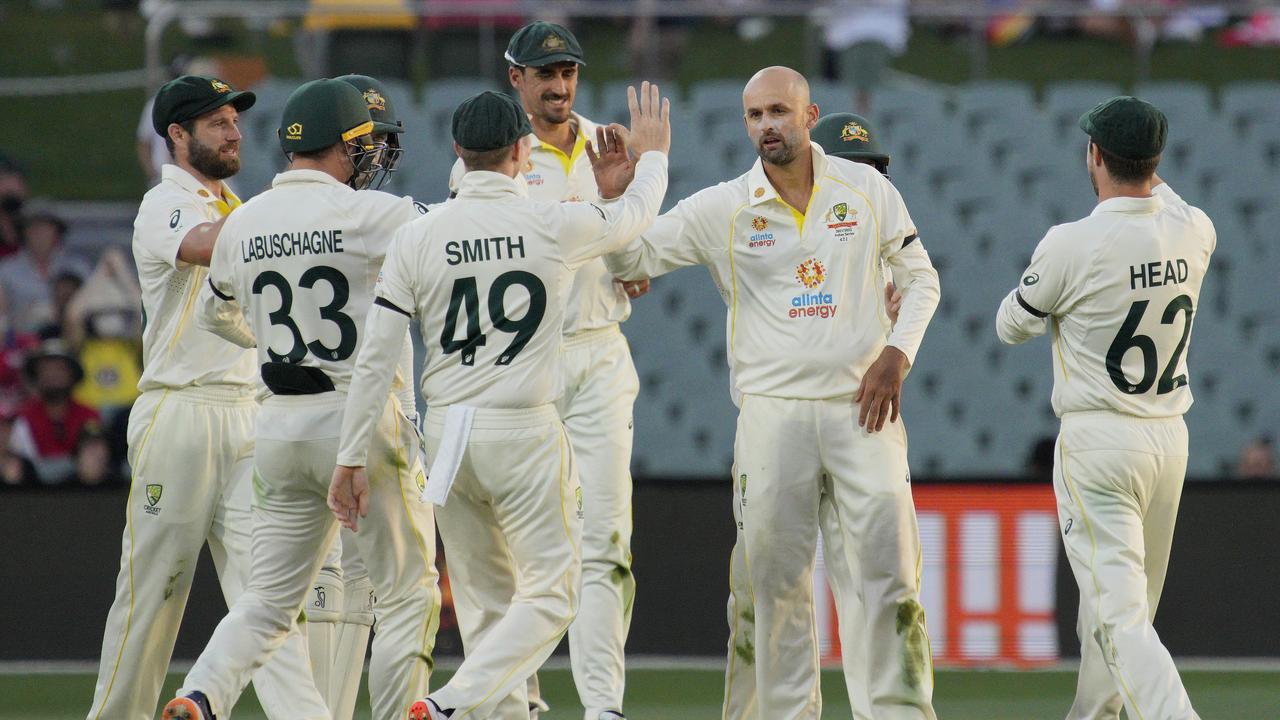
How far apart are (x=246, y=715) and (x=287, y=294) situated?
2.87 meters

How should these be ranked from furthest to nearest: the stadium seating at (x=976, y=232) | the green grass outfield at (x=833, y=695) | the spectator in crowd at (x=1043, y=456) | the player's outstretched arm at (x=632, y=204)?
the stadium seating at (x=976, y=232), the spectator in crowd at (x=1043, y=456), the green grass outfield at (x=833, y=695), the player's outstretched arm at (x=632, y=204)

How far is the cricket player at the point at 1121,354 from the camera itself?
5816 mm

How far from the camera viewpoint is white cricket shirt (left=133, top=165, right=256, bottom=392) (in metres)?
6.12

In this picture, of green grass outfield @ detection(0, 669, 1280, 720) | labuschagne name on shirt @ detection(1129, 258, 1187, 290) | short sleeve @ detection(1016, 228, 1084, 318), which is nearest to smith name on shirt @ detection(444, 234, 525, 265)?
short sleeve @ detection(1016, 228, 1084, 318)

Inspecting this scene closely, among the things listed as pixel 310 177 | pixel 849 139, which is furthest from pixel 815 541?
pixel 310 177

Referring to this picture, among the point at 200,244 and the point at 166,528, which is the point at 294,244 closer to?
the point at 200,244

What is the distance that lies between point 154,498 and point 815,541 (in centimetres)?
248

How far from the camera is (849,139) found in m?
6.84

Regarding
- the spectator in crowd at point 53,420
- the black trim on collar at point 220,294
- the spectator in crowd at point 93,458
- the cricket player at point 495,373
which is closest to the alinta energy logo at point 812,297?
the cricket player at point 495,373

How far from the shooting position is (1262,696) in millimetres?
8000

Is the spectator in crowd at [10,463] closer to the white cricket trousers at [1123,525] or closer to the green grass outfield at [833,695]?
the green grass outfield at [833,695]

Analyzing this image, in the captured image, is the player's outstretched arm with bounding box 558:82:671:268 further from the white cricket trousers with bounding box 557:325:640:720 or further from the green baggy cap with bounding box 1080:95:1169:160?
the green baggy cap with bounding box 1080:95:1169:160

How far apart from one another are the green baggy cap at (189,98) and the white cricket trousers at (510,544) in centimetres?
161

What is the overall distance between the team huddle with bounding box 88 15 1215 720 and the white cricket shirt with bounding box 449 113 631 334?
99 centimetres
